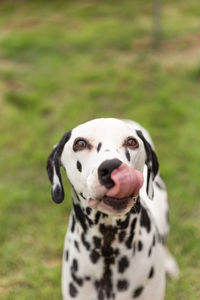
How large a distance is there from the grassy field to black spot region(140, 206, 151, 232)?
1406mm

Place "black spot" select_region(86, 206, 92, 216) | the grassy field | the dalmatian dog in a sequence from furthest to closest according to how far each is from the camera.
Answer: the grassy field < "black spot" select_region(86, 206, 92, 216) < the dalmatian dog

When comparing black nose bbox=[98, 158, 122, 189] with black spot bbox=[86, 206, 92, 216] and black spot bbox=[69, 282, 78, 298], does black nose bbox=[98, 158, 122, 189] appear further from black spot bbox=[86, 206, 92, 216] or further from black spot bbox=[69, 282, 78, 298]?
black spot bbox=[69, 282, 78, 298]

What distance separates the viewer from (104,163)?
255 cm

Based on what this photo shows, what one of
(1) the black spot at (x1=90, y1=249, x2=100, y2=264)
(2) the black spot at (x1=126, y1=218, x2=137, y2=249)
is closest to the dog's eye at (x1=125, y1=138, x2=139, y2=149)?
(2) the black spot at (x1=126, y1=218, x2=137, y2=249)

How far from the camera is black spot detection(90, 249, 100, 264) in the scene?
10.8ft

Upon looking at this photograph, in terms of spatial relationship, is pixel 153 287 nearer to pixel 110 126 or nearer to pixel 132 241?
pixel 132 241

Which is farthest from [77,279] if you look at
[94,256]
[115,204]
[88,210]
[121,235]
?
[115,204]

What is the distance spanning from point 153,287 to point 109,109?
524 cm

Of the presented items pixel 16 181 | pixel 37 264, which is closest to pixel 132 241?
pixel 37 264

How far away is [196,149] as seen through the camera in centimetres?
697

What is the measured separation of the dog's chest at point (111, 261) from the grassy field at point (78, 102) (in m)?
1.32

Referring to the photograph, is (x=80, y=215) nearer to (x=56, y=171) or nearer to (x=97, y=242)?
(x=97, y=242)

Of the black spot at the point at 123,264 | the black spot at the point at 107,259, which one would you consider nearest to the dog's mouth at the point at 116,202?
the black spot at the point at 107,259

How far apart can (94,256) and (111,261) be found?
124 mm
